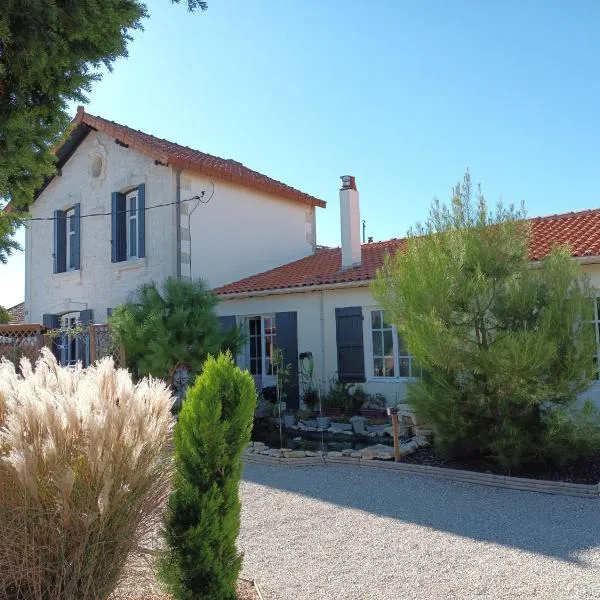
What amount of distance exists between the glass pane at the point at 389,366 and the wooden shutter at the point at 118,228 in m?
7.21

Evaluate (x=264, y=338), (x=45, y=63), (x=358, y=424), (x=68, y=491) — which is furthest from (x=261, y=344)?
(x=68, y=491)

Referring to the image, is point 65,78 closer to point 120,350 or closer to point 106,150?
point 120,350

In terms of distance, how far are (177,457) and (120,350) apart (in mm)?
6336

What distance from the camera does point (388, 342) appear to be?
36.4 feet

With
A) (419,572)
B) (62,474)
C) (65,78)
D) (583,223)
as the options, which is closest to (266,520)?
(419,572)

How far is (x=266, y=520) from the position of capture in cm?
522

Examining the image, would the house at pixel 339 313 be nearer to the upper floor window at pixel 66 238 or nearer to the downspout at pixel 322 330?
the downspout at pixel 322 330

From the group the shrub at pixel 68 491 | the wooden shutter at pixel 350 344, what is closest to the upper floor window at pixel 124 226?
the wooden shutter at pixel 350 344

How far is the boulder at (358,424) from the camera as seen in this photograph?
988 cm

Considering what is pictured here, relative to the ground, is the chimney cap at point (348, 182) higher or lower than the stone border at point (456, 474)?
higher

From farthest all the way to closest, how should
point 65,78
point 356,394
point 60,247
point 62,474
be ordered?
1. point 60,247
2. point 356,394
3. point 65,78
4. point 62,474

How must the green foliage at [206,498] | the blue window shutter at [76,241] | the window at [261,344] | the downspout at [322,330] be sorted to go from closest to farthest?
1. the green foliage at [206,498]
2. the downspout at [322,330]
3. the window at [261,344]
4. the blue window shutter at [76,241]

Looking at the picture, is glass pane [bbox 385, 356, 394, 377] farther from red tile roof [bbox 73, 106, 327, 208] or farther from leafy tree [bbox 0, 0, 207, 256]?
leafy tree [bbox 0, 0, 207, 256]

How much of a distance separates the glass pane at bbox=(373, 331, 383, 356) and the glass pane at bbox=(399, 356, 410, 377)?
1.54 feet
